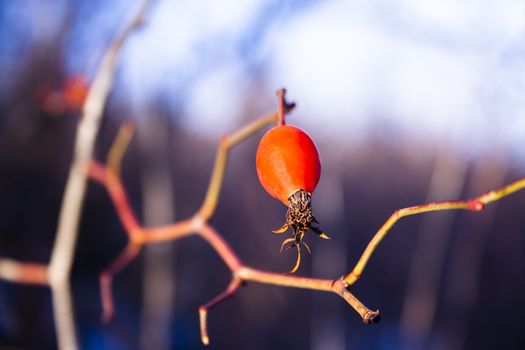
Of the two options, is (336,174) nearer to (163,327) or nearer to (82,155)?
(163,327)

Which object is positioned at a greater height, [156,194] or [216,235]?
[156,194]

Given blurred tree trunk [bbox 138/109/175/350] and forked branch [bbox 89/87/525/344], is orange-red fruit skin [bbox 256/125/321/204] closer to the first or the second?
forked branch [bbox 89/87/525/344]

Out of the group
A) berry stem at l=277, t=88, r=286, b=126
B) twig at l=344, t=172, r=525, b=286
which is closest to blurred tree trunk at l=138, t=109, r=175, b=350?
berry stem at l=277, t=88, r=286, b=126

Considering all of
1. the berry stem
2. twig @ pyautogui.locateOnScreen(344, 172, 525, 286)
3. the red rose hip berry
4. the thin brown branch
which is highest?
the berry stem

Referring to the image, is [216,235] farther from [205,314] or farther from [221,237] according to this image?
[205,314]

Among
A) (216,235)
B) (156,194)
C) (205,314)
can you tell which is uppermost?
(156,194)

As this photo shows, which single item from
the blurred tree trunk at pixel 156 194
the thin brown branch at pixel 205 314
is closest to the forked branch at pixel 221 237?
the thin brown branch at pixel 205 314

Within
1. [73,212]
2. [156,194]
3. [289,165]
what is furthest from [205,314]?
[156,194]

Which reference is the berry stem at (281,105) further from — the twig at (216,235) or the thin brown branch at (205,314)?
the thin brown branch at (205,314)
